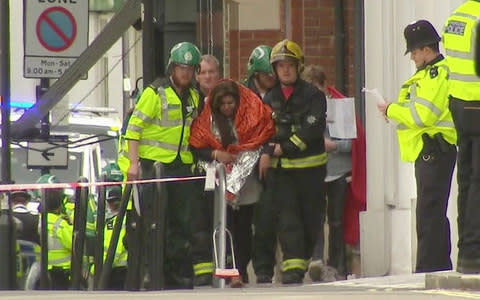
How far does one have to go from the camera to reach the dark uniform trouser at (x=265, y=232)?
15523 millimetres

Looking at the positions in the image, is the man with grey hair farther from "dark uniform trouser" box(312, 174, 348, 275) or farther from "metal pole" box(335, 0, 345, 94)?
"metal pole" box(335, 0, 345, 94)

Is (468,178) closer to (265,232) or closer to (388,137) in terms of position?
(265,232)

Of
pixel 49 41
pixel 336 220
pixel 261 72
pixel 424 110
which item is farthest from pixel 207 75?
pixel 49 41

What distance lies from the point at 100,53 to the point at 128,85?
10441 mm

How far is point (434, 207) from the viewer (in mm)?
14039

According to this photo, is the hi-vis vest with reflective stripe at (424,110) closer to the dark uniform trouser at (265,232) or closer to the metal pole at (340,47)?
the dark uniform trouser at (265,232)

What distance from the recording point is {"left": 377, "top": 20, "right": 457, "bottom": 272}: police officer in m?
14.0

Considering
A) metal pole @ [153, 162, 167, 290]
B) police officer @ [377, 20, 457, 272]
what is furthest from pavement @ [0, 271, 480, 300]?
metal pole @ [153, 162, 167, 290]

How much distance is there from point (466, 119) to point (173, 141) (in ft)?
12.5

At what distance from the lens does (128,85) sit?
108 ft

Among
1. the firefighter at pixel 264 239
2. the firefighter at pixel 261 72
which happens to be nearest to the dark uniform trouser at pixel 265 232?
the firefighter at pixel 264 239

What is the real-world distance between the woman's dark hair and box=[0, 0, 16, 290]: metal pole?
2.41m

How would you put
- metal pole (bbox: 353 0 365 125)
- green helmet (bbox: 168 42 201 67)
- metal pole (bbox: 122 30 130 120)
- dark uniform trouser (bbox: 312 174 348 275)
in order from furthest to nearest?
1. metal pole (bbox: 122 30 130 120)
2. metal pole (bbox: 353 0 365 125)
3. dark uniform trouser (bbox: 312 174 348 275)
4. green helmet (bbox: 168 42 201 67)

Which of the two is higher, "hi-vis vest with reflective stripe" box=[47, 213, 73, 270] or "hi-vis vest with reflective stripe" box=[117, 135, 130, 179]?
"hi-vis vest with reflective stripe" box=[117, 135, 130, 179]
